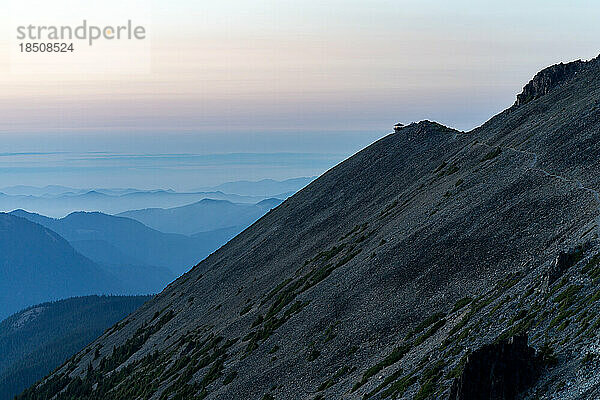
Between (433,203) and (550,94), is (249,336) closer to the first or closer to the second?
(433,203)

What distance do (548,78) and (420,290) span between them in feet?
214

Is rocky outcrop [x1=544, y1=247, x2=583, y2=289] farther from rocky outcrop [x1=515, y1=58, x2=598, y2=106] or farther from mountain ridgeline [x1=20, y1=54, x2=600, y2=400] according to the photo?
rocky outcrop [x1=515, y1=58, x2=598, y2=106]

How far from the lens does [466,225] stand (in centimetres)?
5544

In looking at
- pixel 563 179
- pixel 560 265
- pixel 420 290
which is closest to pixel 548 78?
pixel 563 179

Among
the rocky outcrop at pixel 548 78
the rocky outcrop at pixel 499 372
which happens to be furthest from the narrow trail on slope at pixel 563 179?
the rocky outcrop at pixel 548 78

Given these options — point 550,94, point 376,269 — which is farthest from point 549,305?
point 550,94

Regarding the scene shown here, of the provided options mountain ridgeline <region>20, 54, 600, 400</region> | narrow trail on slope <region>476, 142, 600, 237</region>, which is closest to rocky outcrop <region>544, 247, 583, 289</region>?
mountain ridgeline <region>20, 54, 600, 400</region>

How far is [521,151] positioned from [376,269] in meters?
25.0

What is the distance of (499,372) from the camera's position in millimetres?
28062

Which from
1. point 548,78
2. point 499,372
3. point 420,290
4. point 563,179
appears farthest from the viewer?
point 548,78

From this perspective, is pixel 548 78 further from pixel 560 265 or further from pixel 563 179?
pixel 560 265

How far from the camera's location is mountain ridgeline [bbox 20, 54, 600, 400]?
31625mm

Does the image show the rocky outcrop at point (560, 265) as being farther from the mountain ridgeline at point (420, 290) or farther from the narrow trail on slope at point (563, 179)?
the narrow trail on slope at point (563, 179)

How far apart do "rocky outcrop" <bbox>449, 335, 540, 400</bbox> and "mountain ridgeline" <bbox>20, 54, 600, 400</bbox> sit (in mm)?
59
